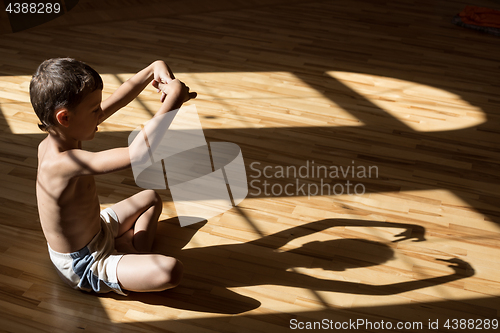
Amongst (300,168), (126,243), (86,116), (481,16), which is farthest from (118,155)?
(481,16)

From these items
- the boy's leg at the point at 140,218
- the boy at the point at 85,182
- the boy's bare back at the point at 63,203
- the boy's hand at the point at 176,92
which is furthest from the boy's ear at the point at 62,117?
the boy's leg at the point at 140,218

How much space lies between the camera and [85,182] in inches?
59.4

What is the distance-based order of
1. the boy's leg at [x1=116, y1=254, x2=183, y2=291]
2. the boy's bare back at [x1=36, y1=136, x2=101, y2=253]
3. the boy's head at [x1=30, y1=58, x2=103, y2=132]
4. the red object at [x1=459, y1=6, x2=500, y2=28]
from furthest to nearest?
the red object at [x1=459, y1=6, x2=500, y2=28], the boy's leg at [x1=116, y1=254, x2=183, y2=291], the boy's bare back at [x1=36, y1=136, x2=101, y2=253], the boy's head at [x1=30, y1=58, x2=103, y2=132]

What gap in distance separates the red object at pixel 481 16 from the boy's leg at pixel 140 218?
10.2 feet

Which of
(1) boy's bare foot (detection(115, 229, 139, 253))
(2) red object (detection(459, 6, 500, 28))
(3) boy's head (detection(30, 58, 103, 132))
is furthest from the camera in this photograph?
(2) red object (detection(459, 6, 500, 28))

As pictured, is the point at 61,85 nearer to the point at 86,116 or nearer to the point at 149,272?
the point at 86,116

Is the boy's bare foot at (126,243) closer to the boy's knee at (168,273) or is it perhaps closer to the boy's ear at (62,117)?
the boy's knee at (168,273)

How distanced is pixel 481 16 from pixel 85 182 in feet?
11.5

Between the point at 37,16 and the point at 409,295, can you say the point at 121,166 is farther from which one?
the point at 37,16

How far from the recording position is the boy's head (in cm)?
131

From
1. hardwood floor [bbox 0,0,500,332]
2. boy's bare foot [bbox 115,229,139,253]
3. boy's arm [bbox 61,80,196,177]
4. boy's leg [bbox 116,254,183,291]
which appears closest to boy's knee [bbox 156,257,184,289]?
boy's leg [bbox 116,254,183,291]

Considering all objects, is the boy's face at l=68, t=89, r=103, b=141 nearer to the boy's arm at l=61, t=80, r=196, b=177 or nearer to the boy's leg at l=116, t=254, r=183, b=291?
the boy's arm at l=61, t=80, r=196, b=177

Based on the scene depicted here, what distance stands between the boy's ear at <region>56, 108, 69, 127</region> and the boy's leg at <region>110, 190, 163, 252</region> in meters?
0.54

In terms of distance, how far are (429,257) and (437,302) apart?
22 centimetres
